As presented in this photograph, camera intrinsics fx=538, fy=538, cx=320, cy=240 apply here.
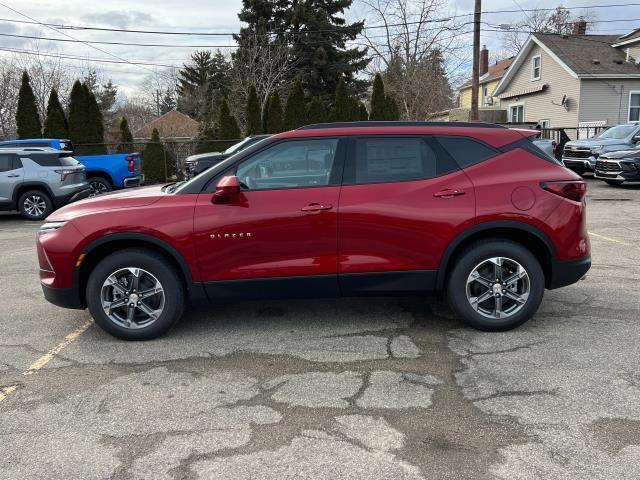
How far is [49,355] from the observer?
4336 mm

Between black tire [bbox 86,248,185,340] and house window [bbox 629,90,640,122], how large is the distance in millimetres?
28736

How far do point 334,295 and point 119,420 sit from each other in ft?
6.35

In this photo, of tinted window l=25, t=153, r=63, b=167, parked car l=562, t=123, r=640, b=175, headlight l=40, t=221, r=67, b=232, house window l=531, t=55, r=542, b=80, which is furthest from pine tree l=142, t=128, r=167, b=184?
house window l=531, t=55, r=542, b=80

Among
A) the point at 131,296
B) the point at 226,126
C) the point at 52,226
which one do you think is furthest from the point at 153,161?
the point at 131,296

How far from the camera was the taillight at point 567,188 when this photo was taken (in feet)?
14.6

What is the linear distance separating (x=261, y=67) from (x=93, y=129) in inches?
600

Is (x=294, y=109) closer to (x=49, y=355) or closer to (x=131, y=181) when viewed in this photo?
(x=131, y=181)

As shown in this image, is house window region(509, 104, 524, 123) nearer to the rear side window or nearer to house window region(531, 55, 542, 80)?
house window region(531, 55, 542, 80)

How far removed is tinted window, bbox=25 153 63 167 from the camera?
41.2 ft

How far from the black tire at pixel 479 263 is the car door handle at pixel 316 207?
1.19 meters

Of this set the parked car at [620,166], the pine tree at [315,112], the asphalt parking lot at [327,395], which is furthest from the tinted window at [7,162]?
the parked car at [620,166]

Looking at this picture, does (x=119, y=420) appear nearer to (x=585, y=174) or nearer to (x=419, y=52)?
(x=585, y=174)

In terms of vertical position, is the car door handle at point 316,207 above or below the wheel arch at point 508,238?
above

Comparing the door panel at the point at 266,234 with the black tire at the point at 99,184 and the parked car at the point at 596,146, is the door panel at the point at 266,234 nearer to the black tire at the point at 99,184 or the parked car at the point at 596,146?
the black tire at the point at 99,184
